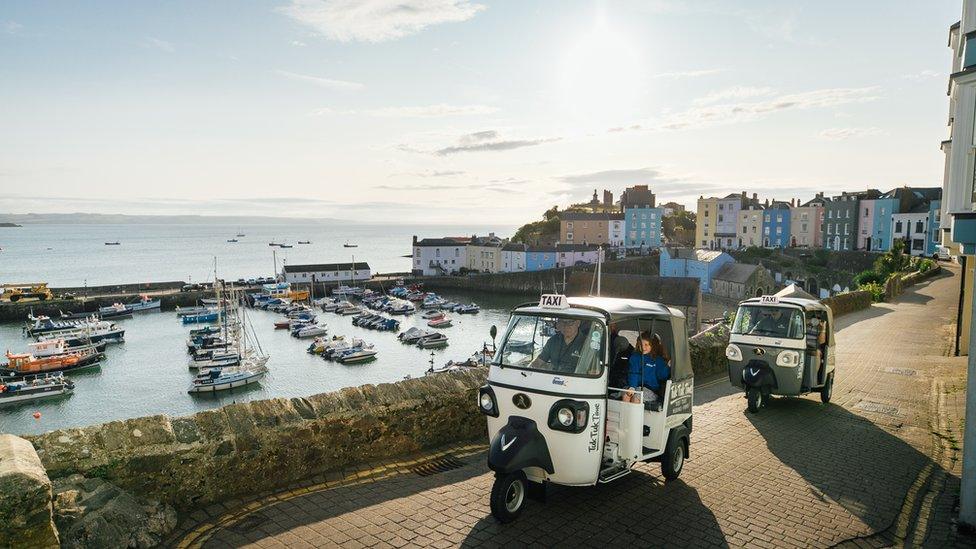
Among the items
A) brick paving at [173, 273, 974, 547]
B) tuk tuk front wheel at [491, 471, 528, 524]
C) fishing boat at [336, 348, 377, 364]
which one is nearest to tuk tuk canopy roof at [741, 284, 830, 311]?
brick paving at [173, 273, 974, 547]

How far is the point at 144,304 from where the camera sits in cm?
7869

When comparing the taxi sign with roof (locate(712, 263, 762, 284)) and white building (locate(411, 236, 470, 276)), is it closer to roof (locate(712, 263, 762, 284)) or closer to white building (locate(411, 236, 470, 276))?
roof (locate(712, 263, 762, 284))

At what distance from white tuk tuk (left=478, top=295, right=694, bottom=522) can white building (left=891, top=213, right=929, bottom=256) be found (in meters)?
88.5

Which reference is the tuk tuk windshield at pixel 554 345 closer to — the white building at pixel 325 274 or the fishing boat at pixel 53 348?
the fishing boat at pixel 53 348

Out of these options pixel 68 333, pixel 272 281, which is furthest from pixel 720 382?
pixel 272 281

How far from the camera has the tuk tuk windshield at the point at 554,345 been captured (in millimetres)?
6875

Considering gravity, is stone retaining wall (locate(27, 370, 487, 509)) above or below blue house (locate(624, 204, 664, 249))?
below

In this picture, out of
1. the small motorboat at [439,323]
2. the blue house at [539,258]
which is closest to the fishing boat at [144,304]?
the small motorboat at [439,323]

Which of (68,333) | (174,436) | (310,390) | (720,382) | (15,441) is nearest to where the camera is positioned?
(15,441)

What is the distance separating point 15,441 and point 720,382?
1405cm

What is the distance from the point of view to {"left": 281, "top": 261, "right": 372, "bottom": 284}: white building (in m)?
94.9

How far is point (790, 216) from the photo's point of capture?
10050 cm

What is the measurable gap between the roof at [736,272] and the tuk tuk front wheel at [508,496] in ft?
227

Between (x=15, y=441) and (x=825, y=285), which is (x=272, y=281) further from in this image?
(x=15, y=441)
